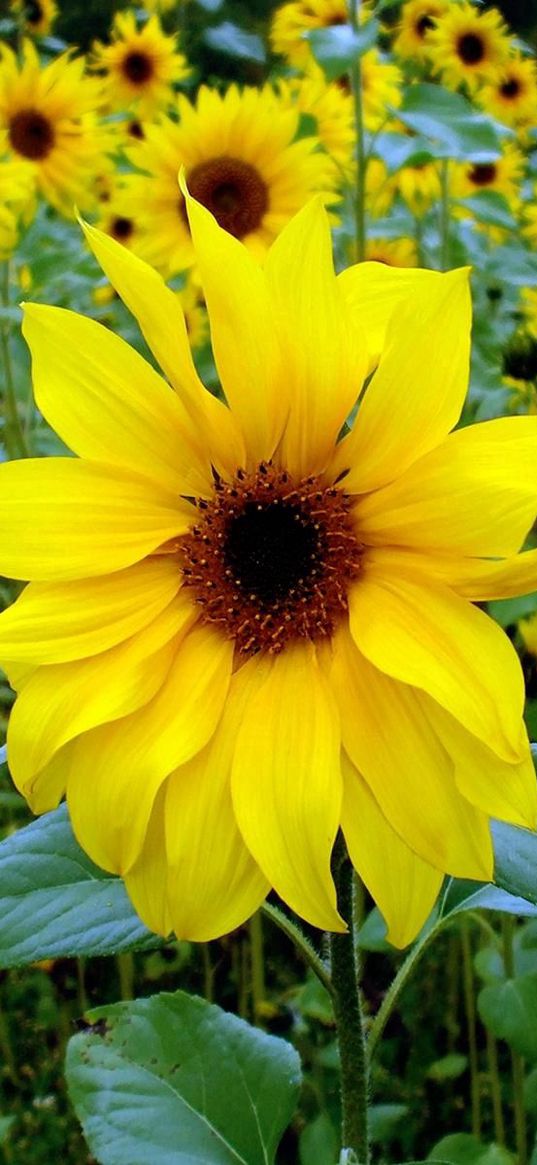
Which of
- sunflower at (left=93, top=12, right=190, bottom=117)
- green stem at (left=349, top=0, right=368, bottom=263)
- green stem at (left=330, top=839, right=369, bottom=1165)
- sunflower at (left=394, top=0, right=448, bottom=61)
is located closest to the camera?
green stem at (left=330, top=839, right=369, bottom=1165)

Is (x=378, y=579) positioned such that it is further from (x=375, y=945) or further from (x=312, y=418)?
(x=375, y=945)

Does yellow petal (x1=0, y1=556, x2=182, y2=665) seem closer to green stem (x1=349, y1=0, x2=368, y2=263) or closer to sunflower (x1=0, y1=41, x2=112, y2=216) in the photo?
green stem (x1=349, y1=0, x2=368, y2=263)

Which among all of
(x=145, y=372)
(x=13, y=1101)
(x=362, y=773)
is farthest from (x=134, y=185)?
(x=362, y=773)

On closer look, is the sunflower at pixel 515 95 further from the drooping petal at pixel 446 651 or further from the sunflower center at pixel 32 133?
the drooping petal at pixel 446 651

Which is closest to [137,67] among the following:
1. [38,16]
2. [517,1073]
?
[38,16]

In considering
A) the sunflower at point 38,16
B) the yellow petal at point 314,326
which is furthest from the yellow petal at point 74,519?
the sunflower at point 38,16

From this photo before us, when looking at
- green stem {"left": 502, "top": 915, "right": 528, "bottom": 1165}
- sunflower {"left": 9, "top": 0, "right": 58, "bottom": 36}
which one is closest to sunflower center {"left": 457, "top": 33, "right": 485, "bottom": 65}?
sunflower {"left": 9, "top": 0, "right": 58, "bottom": 36}
